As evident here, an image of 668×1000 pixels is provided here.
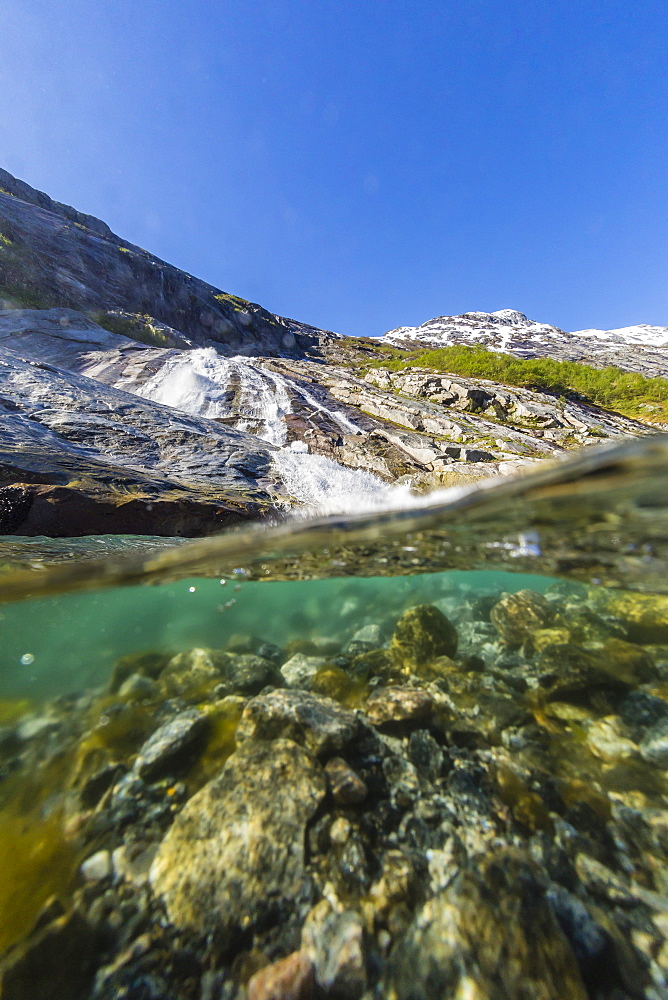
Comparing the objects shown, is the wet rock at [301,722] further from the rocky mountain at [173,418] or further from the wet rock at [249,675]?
the rocky mountain at [173,418]

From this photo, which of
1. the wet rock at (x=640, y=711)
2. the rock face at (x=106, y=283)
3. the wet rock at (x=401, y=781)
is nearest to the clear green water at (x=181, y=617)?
the wet rock at (x=401, y=781)

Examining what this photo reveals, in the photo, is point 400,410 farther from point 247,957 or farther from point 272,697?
point 247,957

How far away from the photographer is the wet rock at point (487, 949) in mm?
1869

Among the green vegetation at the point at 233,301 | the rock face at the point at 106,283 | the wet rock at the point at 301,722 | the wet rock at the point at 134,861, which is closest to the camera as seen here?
the wet rock at the point at 134,861

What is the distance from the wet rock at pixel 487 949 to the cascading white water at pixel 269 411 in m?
8.50

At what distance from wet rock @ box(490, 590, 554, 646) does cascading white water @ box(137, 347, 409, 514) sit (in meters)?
4.98

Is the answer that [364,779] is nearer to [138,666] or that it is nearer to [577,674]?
[577,674]

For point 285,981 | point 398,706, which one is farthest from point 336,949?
point 398,706

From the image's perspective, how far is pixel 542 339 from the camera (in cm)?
9456

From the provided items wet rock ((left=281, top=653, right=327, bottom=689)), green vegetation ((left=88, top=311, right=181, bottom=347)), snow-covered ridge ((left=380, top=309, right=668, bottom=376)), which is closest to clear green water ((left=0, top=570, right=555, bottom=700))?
wet rock ((left=281, top=653, right=327, bottom=689))

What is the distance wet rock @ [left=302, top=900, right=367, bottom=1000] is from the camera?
1.94 metres

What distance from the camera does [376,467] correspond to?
17.7m

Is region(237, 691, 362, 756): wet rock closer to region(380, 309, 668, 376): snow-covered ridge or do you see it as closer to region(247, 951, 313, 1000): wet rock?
region(247, 951, 313, 1000): wet rock

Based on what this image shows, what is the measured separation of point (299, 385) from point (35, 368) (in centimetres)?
1927
